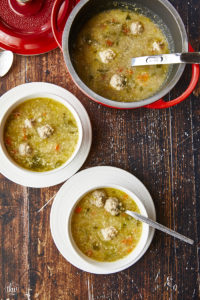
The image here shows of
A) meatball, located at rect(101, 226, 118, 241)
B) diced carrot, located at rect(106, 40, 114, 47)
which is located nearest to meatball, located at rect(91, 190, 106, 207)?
meatball, located at rect(101, 226, 118, 241)

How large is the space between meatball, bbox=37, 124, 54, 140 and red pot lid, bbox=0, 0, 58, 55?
1.50 feet

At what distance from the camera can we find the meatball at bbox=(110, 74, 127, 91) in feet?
5.84

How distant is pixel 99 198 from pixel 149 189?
334 mm

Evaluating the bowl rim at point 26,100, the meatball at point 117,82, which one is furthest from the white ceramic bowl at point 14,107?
the meatball at point 117,82

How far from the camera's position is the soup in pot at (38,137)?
1.81m

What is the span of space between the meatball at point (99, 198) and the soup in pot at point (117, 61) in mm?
512

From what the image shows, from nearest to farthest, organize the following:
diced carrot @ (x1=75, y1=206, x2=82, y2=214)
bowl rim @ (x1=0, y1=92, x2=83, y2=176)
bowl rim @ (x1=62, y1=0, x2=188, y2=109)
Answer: bowl rim @ (x1=62, y1=0, x2=188, y2=109) → bowl rim @ (x1=0, y1=92, x2=83, y2=176) → diced carrot @ (x1=75, y1=206, x2=82, y2=214)

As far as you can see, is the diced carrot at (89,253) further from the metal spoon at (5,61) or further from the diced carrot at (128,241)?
the metal spoon at (5,61)

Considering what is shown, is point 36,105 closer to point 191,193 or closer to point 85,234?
point 85,234

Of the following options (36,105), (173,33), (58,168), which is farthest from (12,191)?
(173,33)

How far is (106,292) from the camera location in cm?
198

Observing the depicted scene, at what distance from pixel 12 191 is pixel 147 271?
92 cm

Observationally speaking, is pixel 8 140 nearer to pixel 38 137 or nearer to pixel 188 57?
pixel 38 137

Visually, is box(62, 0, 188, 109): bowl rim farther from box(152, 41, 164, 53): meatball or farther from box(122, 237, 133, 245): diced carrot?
box(122, 237, 133, 245): diced carrot
